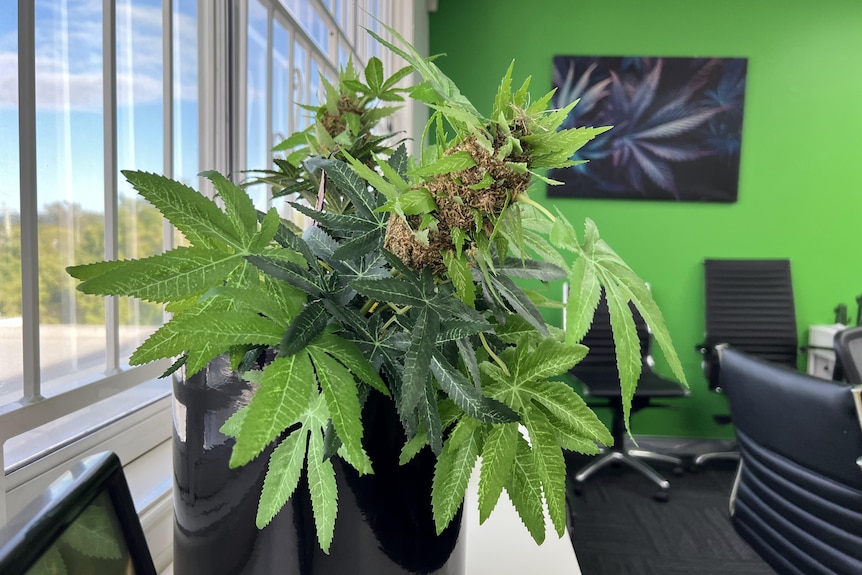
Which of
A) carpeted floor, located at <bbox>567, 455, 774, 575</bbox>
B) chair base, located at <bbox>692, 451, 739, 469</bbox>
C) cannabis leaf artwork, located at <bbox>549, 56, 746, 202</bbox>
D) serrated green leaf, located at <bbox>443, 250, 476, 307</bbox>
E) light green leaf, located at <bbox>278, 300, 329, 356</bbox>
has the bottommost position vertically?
carpeted floor, located at <bbox>567, 455, 774, 575</bbox>

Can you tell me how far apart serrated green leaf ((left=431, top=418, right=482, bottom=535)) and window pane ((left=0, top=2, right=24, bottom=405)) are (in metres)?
0.34

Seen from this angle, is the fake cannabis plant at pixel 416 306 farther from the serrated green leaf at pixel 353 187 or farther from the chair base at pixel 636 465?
the chair base at pixel 636 465

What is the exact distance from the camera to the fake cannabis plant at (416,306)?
0.70ft

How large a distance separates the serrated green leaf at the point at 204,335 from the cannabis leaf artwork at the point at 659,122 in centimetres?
296

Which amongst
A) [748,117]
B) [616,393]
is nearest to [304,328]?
[616,393]

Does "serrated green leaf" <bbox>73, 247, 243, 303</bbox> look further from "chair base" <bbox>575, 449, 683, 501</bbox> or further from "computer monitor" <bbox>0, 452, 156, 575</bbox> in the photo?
"chair base" <bbox>575, 449, 683, 501</bbox>

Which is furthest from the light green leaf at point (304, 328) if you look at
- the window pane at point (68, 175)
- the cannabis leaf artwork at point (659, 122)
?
the cannabis leaf artwork at point (659, 122)

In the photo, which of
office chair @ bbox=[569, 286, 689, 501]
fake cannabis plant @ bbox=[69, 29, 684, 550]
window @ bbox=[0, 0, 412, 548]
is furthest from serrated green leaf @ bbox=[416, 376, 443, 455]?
office chair @ bbox=[569, 286, 689, 501]

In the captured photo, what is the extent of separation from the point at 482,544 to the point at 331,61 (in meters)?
1.30

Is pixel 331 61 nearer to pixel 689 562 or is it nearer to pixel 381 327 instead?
pixel 381 327

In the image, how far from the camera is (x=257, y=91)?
0.97 m

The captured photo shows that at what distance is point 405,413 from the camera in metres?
0.23

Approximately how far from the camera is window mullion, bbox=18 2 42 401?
40cm

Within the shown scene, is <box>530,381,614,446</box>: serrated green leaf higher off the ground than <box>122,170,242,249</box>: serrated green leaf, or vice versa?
<box>122,170,242,249</box>: serrated green leaf
